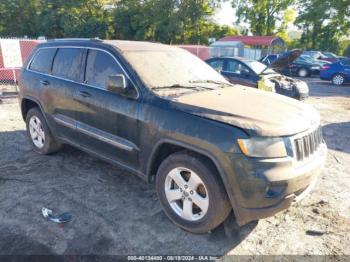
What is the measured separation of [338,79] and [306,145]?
15814 mm

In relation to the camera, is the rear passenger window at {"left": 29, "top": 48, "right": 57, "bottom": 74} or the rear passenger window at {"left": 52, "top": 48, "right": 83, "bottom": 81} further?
the rear passenger window at {"left": 29, "top": 48, "right": 57, "bottom": 74}

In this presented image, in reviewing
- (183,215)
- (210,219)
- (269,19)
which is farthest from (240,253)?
(269,19)

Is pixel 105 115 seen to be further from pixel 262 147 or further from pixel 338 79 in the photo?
pixel 338 79

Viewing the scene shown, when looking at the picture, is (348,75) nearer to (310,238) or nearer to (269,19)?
(310,238)

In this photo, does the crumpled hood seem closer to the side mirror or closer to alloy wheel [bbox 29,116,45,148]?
the side mirror

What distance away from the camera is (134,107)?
11.8 feet

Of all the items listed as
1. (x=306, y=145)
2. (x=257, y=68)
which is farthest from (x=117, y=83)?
(x=257, y=68)

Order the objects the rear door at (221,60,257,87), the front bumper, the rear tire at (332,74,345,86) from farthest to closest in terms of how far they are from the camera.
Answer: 1. the rear tire at (332,74,345,86)
2. the rear door at (221,60,257,87)
3. the front bumper

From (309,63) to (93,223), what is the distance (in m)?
20.5

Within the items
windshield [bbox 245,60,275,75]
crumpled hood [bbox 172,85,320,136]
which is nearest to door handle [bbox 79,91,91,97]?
crumpled hood [bbox 172,85,320,136]

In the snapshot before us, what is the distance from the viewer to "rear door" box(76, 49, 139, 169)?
3.68 m

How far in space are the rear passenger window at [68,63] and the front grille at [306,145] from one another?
2.91m

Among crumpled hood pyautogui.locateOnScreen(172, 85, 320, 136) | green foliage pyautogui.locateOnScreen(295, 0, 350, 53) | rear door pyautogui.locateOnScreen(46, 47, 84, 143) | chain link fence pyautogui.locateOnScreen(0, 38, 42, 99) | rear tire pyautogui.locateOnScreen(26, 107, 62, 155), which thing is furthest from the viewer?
green foliage pyautogui.locateOnScreen(295, 0, 350, 53)

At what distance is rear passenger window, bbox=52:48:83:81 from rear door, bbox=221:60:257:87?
6.55 meters
